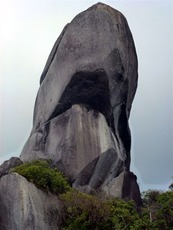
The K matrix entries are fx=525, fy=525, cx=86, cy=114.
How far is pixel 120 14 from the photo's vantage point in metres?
28.7

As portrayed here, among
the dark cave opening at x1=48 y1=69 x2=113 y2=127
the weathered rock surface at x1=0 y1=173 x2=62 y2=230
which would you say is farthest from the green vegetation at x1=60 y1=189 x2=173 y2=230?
the dark cave opening at x1=48 y1=69 x2=113 y2=127

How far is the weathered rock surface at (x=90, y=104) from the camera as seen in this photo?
2442 centimetres

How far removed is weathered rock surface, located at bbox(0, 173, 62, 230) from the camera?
54.9 feet

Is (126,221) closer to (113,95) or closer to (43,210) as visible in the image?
(43,210)

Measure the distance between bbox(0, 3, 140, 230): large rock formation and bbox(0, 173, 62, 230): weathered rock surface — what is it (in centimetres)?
496

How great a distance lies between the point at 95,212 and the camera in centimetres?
1780

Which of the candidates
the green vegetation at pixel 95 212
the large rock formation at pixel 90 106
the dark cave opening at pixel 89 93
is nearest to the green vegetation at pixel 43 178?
the green vegetation at pixel 95 212

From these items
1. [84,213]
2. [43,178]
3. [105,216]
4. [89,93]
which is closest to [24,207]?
[43,178]

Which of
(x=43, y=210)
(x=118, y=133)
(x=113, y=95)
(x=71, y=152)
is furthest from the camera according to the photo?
(x=118, y=133)

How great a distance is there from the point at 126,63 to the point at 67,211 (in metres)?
11.4

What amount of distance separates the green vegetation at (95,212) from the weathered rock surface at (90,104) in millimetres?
4038

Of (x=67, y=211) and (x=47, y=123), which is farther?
(x=47, y=123)

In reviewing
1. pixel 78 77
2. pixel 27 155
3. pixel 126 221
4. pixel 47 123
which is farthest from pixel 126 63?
pixel 126 221

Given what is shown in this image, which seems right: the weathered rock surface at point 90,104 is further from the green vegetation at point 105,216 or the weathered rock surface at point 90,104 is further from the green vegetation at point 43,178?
the green vegetation at point 105,216
